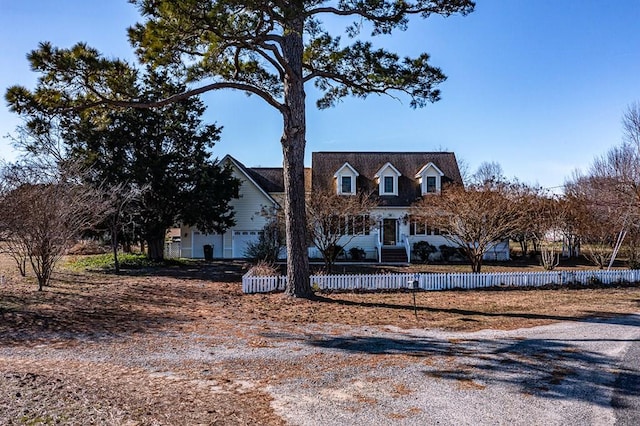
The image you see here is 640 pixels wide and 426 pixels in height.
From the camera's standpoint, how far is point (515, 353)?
23.3 ft

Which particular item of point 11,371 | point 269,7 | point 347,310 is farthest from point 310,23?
point 11,371

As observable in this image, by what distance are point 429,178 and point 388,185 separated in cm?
262

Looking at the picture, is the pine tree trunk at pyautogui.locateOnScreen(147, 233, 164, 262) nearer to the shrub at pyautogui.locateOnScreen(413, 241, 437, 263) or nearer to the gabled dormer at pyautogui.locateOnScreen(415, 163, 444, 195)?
the shrub at pyautogui.locateOnScreen(413, 241, 437, 263)

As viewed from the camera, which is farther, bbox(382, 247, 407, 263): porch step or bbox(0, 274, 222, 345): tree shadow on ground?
bbox(382, 247, 407, 263): porch step

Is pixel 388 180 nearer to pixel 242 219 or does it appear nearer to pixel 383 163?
pixel 383 163

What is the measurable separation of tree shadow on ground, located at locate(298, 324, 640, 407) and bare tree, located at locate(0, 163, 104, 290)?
9.18m

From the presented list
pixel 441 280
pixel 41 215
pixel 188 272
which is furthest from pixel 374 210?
pixel 41 215

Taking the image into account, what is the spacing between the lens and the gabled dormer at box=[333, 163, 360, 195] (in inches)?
1152

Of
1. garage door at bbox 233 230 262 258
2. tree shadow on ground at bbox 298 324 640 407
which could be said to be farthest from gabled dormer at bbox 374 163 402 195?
tree shadow on ground at bbox 298 324 640 407

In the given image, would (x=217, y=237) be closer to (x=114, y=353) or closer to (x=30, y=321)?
(x=30, y=321)

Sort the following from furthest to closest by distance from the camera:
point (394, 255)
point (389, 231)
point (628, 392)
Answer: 1. point (389, 231)
2. point (394, 255)
3. point (628, 392)

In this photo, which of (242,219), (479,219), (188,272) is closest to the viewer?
(479,219)

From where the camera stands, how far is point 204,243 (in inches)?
1170

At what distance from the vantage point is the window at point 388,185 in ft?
97.8
